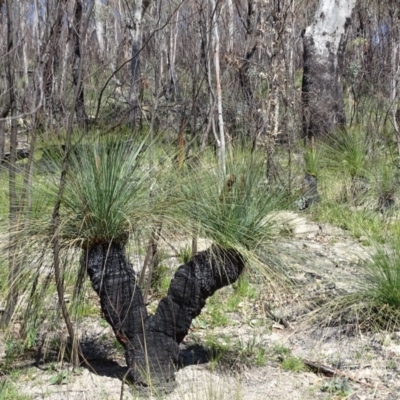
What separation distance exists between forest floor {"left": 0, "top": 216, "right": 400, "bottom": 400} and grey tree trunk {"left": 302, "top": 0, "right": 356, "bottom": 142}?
4003 millimetres

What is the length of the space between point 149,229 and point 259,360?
3.19ft

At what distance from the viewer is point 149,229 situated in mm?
2670

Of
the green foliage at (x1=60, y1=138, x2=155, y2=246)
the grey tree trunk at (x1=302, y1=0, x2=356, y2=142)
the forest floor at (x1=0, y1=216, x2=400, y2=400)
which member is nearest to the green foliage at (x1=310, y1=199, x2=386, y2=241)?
the forest floor at (x1=0, y1=216, x2=400, y2=400)

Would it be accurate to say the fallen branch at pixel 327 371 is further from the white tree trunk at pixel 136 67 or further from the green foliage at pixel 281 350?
the white tree trunk at pixel 136 67

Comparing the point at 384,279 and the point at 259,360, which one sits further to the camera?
the point at 384,279

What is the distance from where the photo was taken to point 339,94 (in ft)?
25.5

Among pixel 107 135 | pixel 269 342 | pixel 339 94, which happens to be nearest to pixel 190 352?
pixel 269 342

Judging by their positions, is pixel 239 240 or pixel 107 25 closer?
pixel 239 240

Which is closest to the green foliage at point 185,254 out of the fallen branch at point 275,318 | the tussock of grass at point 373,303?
the fallen branch at point 275,318

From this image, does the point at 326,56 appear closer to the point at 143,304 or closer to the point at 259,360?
the point at 259,360

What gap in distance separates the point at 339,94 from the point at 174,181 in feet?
17.5

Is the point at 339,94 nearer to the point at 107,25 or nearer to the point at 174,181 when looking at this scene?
the point at 174,181

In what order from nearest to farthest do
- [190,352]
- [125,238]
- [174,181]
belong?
[125,238], [174,181], [190,352]

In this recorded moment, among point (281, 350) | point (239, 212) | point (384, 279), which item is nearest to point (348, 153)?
point (384, 279)
